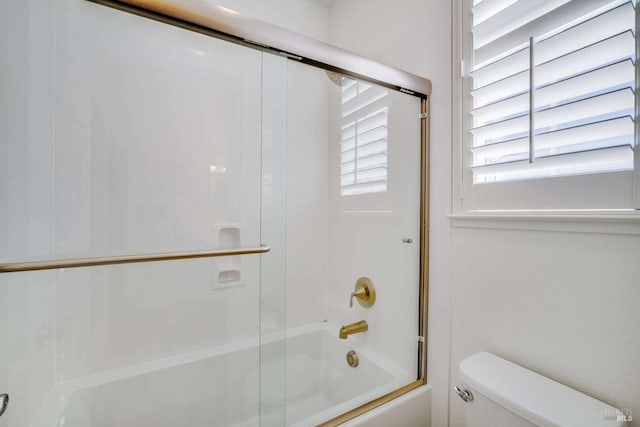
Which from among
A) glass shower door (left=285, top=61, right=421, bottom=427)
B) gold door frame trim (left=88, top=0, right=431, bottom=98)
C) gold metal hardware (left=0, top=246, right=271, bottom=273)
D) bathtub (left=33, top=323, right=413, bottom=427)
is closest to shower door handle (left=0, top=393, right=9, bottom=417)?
bathtub (left=33, top=323, right=413, bottom=427)

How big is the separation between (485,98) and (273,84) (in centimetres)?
82

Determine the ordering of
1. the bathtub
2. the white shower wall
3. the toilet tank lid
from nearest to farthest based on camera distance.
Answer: the toilet tank lid → the white shower wall → the bathtub

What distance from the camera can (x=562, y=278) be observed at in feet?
2.65

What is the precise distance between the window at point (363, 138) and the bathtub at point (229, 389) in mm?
873

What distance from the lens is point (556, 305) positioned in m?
0.82

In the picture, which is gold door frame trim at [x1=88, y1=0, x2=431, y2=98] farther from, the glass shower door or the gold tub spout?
the gold tub spout

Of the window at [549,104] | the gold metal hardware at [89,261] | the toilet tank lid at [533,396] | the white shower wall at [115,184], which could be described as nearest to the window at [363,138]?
the window at [549,104]

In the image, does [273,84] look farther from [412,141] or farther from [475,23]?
[475,23]

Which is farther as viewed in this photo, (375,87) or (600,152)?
(375,87)

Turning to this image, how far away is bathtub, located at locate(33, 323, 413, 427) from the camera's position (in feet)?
3.61

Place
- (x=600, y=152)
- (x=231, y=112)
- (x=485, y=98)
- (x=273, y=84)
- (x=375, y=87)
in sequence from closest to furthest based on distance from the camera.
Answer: (x=600, y=152) → (x=485, y=98) → (x=273, y=84) → (x=375, y=87) → (x=231, y=112)

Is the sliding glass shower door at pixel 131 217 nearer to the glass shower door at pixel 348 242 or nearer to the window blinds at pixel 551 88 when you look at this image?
the glass shower door at pixel 348 242

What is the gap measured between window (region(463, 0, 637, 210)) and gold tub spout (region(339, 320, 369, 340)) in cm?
79

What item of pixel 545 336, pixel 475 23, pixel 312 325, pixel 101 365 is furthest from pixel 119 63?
pixel 545 336
